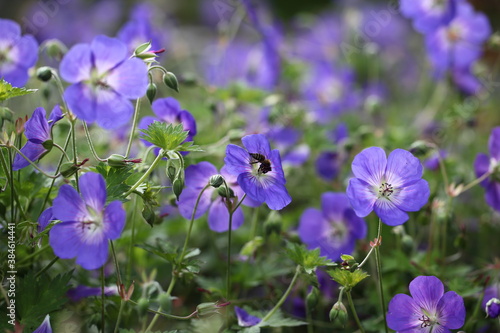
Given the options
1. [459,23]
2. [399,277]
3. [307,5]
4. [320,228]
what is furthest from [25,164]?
[307,5]

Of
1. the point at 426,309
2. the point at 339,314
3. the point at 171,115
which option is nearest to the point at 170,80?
the point at 171,115

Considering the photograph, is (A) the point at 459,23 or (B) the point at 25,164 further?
(A) the point at 459,23

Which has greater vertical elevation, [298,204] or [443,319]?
[443,319]

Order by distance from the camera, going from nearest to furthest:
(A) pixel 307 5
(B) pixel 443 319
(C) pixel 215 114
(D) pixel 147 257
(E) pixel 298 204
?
(B) pixel 443 319
(D) pixel 147 257
(C) pixel 215 114
(E) pixel 298 204
(A) pixel 307 5

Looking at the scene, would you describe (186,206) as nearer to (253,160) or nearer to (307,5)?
(253,160)

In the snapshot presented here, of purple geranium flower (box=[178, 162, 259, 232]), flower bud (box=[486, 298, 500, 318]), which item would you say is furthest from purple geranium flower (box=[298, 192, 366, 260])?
flower bud (box=[486, 298, 500, 318])

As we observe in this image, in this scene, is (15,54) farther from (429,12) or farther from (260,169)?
(429,12)

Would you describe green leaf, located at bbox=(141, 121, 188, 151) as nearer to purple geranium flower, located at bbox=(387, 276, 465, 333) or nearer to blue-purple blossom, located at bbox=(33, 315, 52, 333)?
blue-purple blossom, located at bbox=(33, 315, 52, 333)
